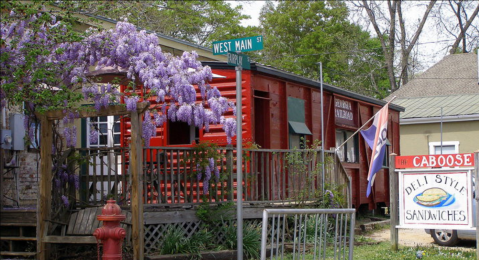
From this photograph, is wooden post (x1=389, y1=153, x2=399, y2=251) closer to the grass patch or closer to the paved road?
the grass patch

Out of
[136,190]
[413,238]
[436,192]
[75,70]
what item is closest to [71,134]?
[75,70]

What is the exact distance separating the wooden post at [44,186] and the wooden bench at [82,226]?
16cm

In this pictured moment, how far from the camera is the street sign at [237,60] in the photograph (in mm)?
7658

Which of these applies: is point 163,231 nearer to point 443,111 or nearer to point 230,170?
point 230,170

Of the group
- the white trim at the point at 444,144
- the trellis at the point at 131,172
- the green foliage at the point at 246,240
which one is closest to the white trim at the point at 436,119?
the white trim at the point at 444,144

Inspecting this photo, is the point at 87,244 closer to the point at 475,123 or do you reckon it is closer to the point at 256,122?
the point at 256,122

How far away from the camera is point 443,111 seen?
95.8ft

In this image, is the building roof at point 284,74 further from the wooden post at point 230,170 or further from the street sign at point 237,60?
the street sign at point 237,60

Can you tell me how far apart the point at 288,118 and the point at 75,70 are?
6.14 metres

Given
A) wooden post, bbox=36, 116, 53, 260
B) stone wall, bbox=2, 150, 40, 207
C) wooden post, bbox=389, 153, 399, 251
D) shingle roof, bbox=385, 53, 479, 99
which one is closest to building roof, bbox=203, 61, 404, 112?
wooden post, bbox=389, 153, 399, 251

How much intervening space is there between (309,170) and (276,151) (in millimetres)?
1054

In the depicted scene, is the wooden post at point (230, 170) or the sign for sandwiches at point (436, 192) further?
the wooden post at point (230, 170)

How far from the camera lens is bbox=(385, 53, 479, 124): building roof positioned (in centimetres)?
2886

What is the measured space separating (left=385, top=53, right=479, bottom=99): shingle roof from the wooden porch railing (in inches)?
757
